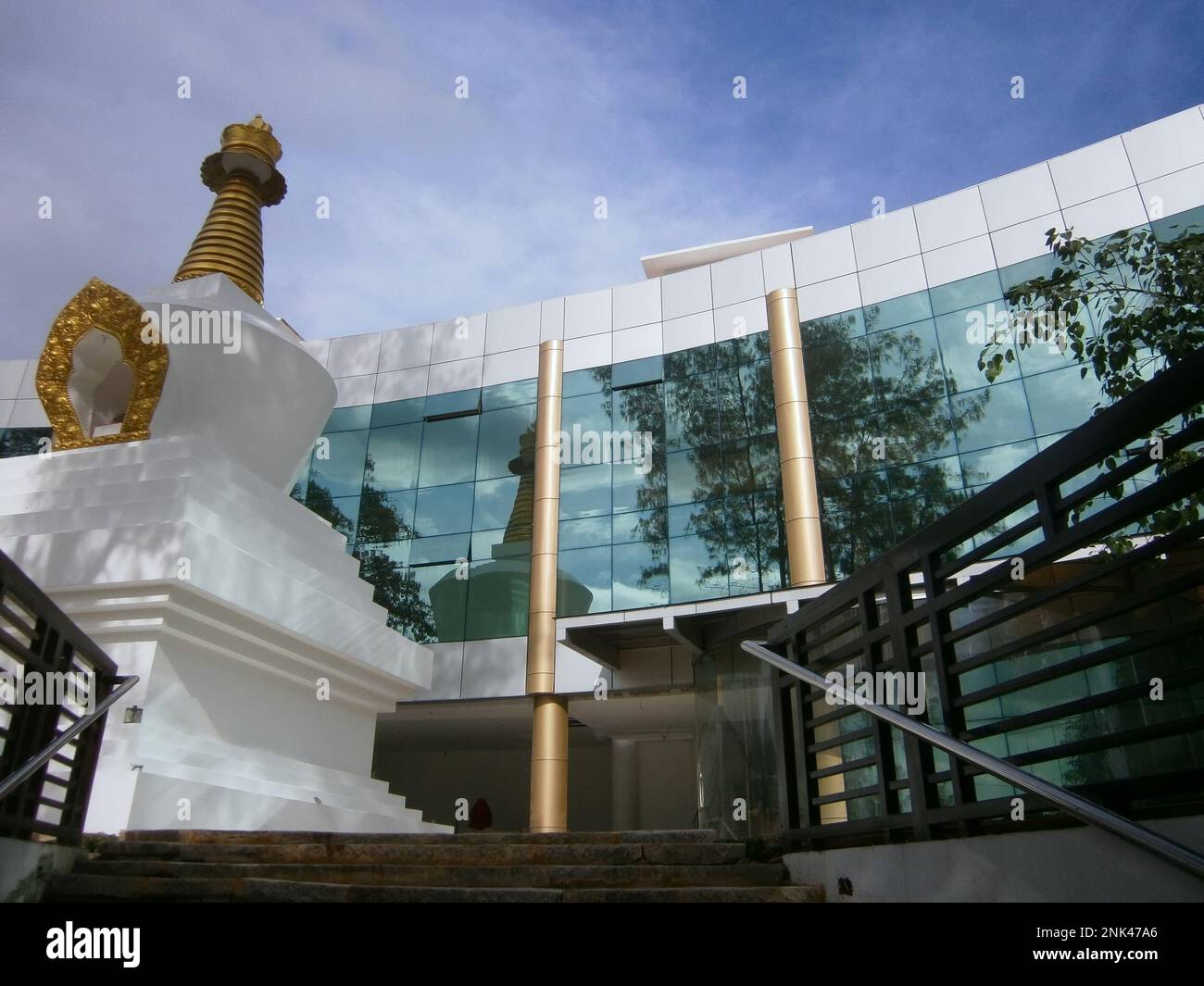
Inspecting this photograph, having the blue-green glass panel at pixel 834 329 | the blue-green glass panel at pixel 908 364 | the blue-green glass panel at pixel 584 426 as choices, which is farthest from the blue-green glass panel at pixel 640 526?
the blue-green glass panel at pixel 908 364

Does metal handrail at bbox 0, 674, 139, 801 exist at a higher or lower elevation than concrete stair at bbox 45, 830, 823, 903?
higher

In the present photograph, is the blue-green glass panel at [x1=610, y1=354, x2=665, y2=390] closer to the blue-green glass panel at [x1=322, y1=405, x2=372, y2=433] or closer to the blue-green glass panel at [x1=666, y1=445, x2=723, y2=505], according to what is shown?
the blue-green glass panel at [x1=666, y1=445, x2=723, y2=505]

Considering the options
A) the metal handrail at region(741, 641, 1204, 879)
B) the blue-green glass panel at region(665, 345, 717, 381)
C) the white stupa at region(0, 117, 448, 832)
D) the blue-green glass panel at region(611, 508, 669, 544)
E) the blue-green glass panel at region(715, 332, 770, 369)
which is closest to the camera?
the metal handrail at region(741, 641, 1204, 879)

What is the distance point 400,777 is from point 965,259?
18.9m

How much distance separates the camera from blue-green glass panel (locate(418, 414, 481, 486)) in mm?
19812

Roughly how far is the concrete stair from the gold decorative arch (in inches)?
253

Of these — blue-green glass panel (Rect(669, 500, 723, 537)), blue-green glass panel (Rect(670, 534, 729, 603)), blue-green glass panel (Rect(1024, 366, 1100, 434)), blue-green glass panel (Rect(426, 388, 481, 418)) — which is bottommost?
blue-green glass panel (Rect(670, 534, 729, 603))

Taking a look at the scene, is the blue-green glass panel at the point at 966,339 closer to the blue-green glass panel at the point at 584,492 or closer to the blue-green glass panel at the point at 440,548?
the blue-green glass panel at the point at 584,492

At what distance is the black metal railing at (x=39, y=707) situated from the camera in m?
4.59

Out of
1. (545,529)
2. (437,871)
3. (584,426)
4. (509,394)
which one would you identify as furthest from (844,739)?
(509,394)

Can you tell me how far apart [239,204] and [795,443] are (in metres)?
9.98

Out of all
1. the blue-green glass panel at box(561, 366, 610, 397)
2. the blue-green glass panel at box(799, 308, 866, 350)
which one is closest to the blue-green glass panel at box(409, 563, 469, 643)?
the blue-green glass panel at box(561, 366, 610, 397)

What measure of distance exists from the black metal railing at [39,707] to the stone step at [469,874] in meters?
0.47
